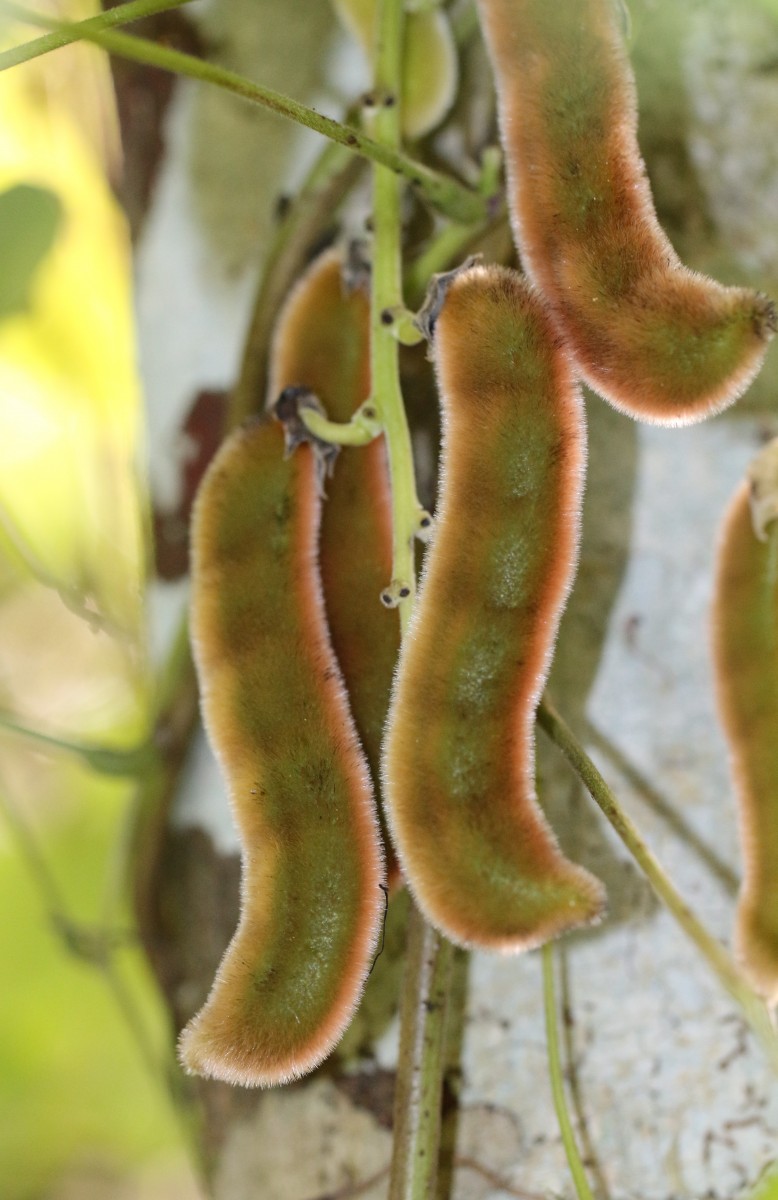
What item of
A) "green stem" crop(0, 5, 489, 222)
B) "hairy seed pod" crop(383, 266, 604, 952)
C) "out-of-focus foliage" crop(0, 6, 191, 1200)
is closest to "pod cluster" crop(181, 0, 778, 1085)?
"hairy seed pod" crop(383, 266, 604, 952)

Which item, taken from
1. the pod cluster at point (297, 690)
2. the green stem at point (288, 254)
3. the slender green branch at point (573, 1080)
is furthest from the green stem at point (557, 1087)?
the green stem at point (288, 254)

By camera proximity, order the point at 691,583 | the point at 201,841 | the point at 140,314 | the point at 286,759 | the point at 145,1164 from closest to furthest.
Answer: the point at 286,759, the point at 691,583, the point at 201,841, the point at 140,314, the point at 145,1164


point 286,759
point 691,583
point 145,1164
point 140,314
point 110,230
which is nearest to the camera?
point 286,759

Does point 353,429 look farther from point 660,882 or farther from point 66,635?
point 66,635

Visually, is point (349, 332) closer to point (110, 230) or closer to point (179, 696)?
point (179, 696)

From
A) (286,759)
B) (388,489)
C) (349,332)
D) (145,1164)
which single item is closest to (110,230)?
(349,332)

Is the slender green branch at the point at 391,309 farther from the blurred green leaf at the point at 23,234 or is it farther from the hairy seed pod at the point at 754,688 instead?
the blurred green leaf at the point at 23,234
